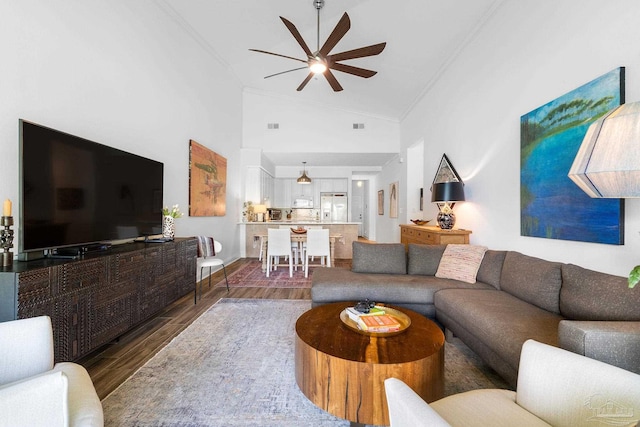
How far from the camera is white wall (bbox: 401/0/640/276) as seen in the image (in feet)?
6.20

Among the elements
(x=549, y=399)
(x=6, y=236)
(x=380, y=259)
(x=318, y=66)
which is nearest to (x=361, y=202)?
(x=380, y=259)

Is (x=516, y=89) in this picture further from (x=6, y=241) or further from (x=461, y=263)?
(x=6, y=241)

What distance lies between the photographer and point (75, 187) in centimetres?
210

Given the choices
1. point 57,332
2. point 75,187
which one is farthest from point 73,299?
point 75,187

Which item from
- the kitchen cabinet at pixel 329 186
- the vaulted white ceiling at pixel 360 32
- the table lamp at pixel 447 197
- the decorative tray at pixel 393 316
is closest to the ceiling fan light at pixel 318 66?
the vaulted white ceiling at pixel 360 32

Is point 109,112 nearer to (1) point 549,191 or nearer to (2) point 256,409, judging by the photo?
(2) point 256,409

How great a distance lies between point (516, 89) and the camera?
2863 millimetres

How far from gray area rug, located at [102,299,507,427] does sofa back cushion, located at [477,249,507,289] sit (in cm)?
70

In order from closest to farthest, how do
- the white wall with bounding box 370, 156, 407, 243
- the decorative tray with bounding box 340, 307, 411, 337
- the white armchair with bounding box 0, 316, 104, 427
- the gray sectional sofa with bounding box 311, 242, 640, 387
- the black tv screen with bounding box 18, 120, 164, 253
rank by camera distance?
1. the white armchair with bounding box 0, 316, 104, 427
2. the gray sectional sofa with bounding box 311, 242, 640, 387
3. the decorative tray with bounding box 340, 307, 411, 337
4. the black tv screen with bounding box 18, 120, 164, 253
5. the white wall with bounding box 370, 156, 407, 243

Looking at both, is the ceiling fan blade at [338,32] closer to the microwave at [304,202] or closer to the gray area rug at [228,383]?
the gray area rug at [228,383]

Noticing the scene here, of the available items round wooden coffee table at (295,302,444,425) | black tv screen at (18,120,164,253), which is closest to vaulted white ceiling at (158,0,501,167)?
black tv screen at (18,120,164,253)

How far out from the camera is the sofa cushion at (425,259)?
3111mm

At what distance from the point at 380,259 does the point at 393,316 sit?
4.46ft

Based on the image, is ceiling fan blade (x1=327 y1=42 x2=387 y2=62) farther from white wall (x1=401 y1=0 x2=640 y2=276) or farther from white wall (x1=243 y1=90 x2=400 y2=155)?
white wall (x1=243 y1=90 x2=400 y2=155)
